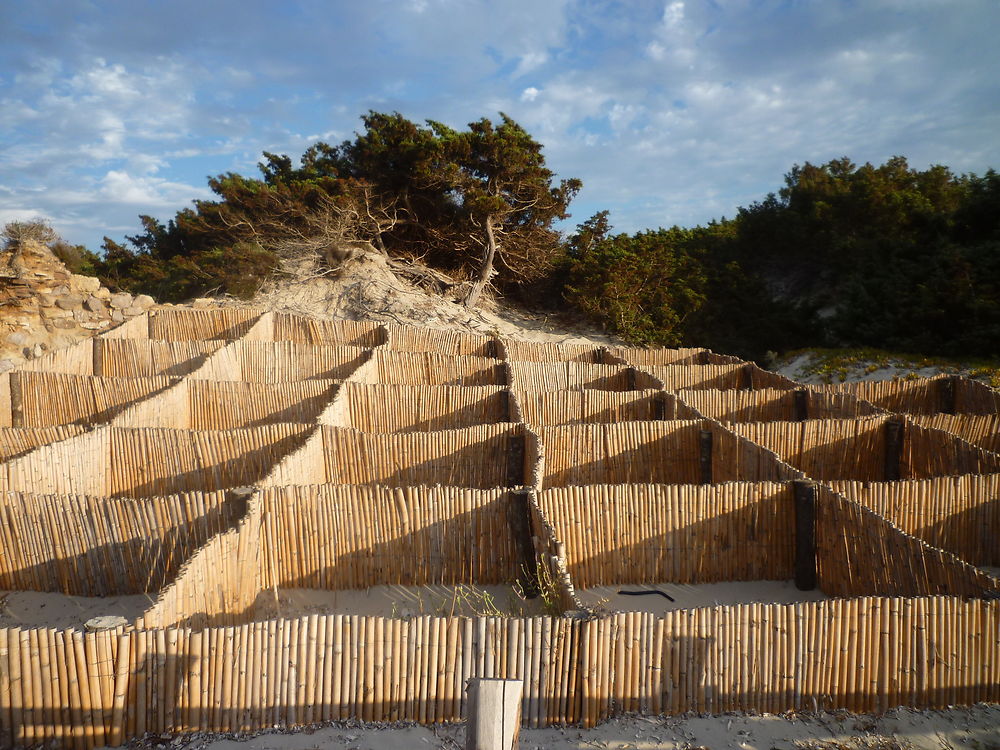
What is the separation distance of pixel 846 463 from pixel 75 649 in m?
7.70

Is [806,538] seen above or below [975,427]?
below

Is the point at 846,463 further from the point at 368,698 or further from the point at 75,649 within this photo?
the point at 75,649

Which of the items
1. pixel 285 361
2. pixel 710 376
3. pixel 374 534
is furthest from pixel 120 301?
pixel 710 376

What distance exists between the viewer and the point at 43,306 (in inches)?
525

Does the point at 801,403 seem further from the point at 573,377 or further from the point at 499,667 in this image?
the point at 499,667

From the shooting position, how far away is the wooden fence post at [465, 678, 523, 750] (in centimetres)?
280

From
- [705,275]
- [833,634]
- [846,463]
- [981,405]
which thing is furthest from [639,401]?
[705,275]

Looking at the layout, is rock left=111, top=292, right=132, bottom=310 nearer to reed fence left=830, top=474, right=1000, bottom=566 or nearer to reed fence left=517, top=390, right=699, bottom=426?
reed fence left=517, top=390, right=699, bottom=426

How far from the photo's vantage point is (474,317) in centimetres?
2169

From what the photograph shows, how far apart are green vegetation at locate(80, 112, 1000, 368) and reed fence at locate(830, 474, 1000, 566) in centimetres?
1300

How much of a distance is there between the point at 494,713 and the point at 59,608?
13.4 feet

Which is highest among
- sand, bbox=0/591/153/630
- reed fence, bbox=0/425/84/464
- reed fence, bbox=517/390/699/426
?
reed fence, bbox=517/390/699/426

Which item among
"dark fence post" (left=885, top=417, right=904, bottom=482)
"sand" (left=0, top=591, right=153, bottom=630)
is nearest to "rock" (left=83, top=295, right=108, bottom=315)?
"sand" (left=0, top=591, right=153, bottom=630)

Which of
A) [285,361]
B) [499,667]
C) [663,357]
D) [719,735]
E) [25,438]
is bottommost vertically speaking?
[719,735]
